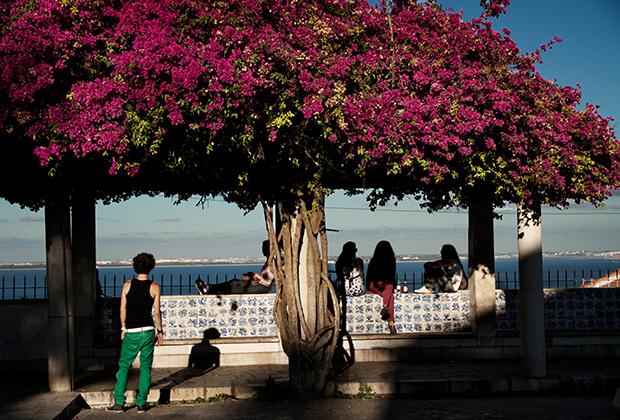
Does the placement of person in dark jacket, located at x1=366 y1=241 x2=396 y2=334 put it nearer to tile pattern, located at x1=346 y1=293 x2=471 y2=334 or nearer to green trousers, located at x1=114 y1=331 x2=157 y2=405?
tile pattern, located at x1=346 y1=293 x2=471 y2=334

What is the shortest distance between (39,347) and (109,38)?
5.59 metres

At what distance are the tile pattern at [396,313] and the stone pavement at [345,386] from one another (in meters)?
0.90

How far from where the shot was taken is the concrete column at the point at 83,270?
10.2m

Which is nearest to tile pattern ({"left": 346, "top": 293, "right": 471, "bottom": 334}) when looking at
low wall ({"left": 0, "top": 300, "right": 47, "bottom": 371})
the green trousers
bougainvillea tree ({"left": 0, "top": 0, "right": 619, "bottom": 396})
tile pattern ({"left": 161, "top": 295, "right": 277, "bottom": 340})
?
tile pattern ({"left": 161, "top": 295, "right": 277, "bottom": 340})

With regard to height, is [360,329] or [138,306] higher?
[138,306]

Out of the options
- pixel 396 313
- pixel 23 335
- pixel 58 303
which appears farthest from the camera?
pixel 396 313

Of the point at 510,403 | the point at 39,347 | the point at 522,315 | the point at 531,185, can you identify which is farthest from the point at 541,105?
the point at 39,347

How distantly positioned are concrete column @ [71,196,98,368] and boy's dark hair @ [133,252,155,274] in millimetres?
3041

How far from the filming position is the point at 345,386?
8547 mm

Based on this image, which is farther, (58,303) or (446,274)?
(446,274)

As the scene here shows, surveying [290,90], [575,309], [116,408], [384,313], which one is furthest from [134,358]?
[575,309]

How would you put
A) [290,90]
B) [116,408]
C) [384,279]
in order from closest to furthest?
1. [290,90]
2. [116,408]
3. [384,279]

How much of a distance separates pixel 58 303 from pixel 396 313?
563cm

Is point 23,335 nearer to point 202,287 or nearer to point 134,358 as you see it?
point 202,287
